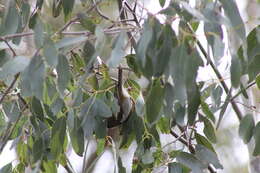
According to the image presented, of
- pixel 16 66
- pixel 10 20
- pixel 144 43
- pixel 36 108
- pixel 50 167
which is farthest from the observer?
pixel 50 167

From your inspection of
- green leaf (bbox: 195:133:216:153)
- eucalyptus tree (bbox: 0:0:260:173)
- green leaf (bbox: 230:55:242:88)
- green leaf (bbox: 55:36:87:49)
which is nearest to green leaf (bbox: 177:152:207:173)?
eucalyptus tree (bbox: 0:0:260:173)

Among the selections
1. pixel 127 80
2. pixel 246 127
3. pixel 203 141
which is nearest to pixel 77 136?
pixel 127 80

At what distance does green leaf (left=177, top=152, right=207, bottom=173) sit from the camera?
142 centimetres

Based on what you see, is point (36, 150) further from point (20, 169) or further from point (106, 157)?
point (106, 157)

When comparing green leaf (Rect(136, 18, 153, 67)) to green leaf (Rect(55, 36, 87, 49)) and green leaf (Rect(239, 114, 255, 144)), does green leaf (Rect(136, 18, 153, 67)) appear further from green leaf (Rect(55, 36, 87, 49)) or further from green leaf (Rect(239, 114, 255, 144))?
green leaf (Rect(239, 114, 255, 144))

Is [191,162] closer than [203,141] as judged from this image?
Yes

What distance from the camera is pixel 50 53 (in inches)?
43.8

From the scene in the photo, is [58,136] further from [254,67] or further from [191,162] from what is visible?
[254,67]

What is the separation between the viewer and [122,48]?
44.6 inches

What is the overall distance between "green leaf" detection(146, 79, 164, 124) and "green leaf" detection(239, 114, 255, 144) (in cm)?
32

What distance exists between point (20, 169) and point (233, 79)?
783 mm

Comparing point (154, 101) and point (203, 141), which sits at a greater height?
point (154, 101)

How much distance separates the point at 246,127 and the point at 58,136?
0.51 meters

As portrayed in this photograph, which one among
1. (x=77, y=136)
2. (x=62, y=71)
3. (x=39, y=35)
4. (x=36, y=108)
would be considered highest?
(x=39, y=35)
